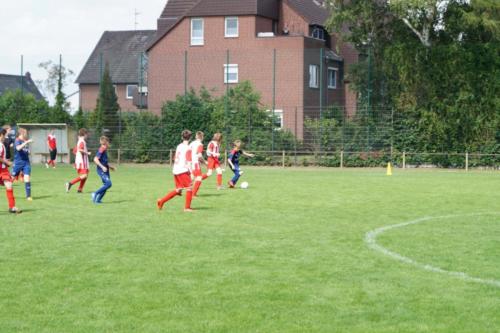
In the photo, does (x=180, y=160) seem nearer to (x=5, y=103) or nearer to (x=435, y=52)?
(x=435, y=52)

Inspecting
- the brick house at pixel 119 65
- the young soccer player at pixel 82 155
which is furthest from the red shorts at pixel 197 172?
the brick house at pixel 119 65

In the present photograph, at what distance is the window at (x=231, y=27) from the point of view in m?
55.8

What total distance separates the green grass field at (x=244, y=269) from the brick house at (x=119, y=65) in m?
54.5

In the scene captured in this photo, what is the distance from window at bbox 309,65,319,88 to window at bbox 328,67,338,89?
2.94 metres

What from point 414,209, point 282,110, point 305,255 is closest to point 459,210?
point 414,209

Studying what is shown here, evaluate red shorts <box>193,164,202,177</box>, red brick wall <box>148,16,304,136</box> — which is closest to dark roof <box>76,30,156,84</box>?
red brick wall <box>148,16,304,136</box>

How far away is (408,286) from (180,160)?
9183mm

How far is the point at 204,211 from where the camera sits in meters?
18.0

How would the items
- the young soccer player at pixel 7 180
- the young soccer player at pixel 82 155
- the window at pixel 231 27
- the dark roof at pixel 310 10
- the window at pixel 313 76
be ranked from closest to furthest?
the young soccer player at pixel 7 180, the young soccer player at pixel 82 155, the window at pixel 313 76, the window at pixel 231 27, the dark roof at pixel 310 10

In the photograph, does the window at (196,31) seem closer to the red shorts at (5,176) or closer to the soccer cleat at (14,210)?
the red shorts at (5,176)

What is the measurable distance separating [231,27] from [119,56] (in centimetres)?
2355

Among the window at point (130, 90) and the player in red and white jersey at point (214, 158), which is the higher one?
the window at point (130, 90)

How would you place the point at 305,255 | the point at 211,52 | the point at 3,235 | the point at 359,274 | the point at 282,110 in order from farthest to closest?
1. the point at 211,52
2. the point at 282,110
3. the point at 3,235
4. the point at 305,255
5. the point at 359,274

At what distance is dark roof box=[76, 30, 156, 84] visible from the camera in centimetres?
7479
